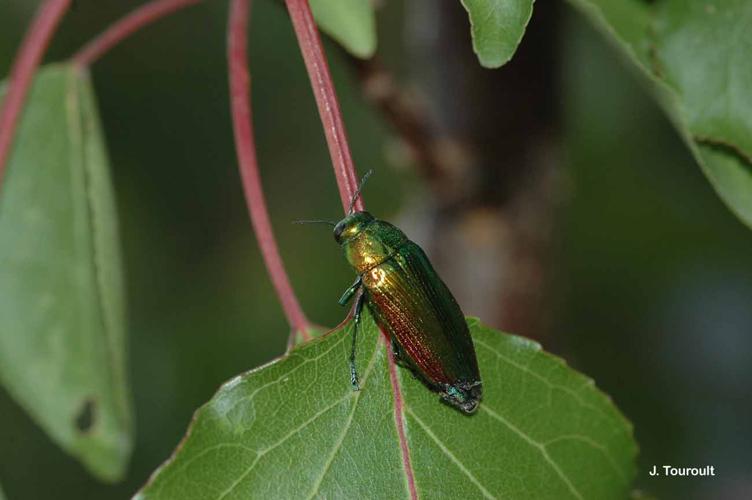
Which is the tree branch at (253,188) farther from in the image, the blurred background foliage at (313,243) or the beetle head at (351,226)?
the blurred background foliage at (313,243)

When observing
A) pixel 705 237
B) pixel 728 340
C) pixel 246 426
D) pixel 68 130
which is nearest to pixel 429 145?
pixel 68 130

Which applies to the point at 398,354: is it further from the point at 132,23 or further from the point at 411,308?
the point at 132,23

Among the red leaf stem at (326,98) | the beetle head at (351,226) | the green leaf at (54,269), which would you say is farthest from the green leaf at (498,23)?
the green leaf at (54,269)

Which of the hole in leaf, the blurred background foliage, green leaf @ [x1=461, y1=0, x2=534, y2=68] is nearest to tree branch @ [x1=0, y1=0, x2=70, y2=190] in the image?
the hole in leaf

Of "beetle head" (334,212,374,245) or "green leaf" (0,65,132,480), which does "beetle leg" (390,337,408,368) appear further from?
"green leaf" (0,65,132,480)

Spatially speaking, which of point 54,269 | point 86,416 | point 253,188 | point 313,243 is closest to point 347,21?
point 253,188

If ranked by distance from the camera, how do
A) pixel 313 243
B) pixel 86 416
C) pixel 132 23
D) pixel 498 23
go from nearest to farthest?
pixel 498 23 → pixel 132 23 → pixel 86 416 → pixel 313 243
